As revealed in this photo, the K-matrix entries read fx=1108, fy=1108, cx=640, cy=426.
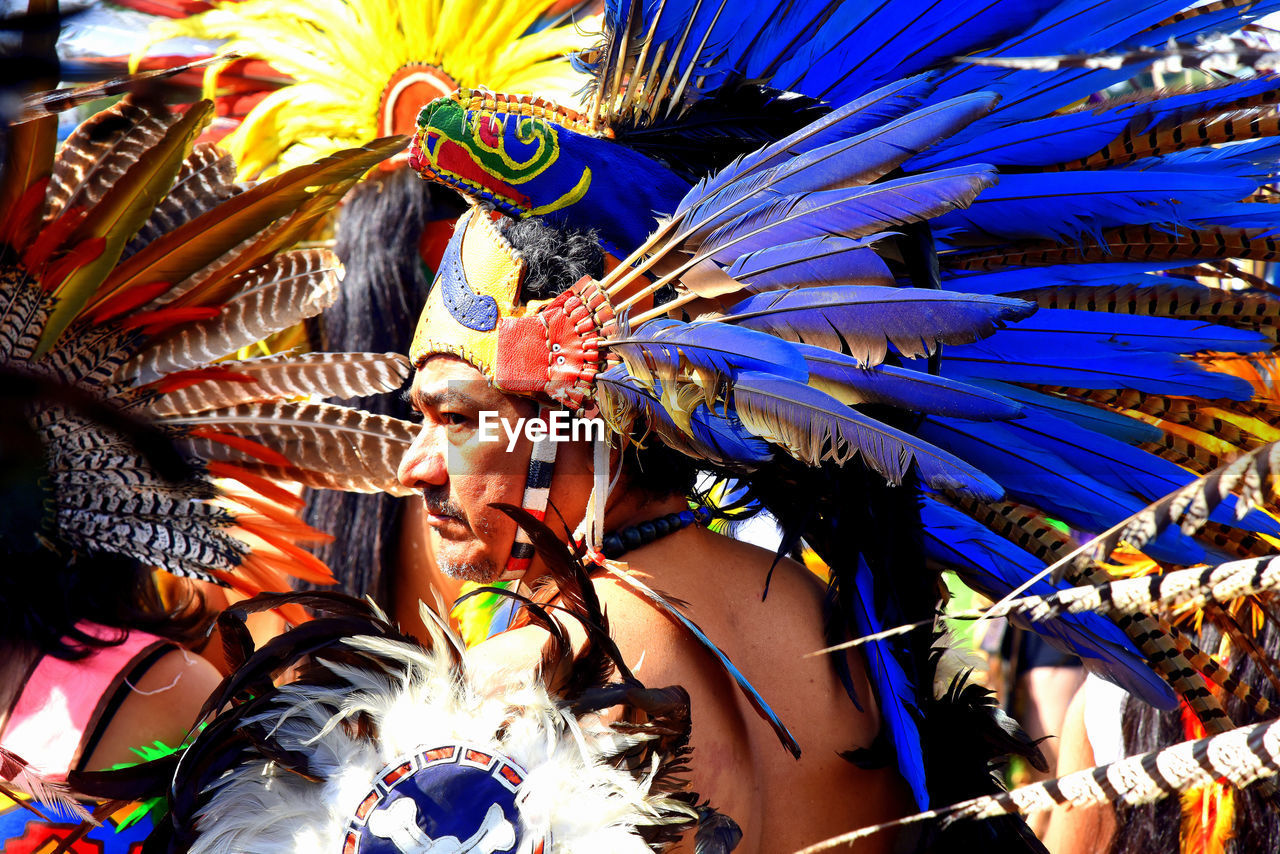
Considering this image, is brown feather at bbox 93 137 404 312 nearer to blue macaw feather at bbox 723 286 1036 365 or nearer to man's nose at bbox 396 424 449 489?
man's nose at bbox 396 424 449 489

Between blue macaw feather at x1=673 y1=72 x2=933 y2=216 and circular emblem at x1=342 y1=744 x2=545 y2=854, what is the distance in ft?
3.08

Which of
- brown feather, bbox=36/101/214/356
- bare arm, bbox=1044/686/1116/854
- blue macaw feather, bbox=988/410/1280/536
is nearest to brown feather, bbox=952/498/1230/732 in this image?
blue macaw feather, bbox=988/410/1280/536

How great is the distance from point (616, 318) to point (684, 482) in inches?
14.5

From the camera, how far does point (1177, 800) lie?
2.78 meters

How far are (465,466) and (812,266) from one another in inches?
30.3

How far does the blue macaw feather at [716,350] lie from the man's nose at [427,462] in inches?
20.0

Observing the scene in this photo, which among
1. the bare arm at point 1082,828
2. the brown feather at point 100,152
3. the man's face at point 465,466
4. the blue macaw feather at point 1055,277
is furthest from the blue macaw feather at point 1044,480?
the brown feather at point 100,152

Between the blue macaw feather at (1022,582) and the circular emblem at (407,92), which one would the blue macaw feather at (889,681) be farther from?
the circular emblem at (407,92)

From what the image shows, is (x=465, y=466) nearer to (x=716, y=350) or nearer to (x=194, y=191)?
(x=716, y=350)

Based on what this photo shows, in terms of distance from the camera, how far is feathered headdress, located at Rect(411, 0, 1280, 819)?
5.46ft

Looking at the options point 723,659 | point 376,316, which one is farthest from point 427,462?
point 376,316

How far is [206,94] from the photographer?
161 inches

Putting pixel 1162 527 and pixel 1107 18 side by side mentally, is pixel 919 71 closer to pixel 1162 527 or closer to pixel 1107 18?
pixel 1107 18

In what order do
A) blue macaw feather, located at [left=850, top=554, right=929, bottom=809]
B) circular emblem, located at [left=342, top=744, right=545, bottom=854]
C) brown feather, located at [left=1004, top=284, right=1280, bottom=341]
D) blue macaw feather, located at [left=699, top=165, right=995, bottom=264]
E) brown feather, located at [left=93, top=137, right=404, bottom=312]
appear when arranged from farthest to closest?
brown feather, located at [left=93, top=137, right=404, bottom=312] < blue macaw feather, located at [left=850, top=554, right=929, bottom=809] < brown feather, located at [left=1004, top=284, right=1280, bottom=341] < blue macaw feather, located at [left=699, top=165, right=995, bottom=264] < circular emblem, located at [left=342, top=744, right=545, bottom=854]
